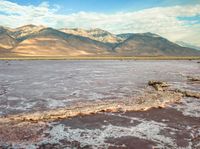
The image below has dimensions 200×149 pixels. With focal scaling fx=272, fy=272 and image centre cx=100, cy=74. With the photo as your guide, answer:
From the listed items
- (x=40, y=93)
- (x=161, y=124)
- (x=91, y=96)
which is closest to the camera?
(x=161, y=124)

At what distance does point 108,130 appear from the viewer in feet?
72.2

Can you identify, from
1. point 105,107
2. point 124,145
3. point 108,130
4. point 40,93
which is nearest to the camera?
point 124,145

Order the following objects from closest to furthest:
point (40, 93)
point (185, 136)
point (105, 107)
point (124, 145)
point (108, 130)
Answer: point (124, 145), point (185, 136), point (108, 130), point (105, 107), point (40, 93)

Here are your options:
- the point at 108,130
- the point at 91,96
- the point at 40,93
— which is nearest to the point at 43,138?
the point at 108,130

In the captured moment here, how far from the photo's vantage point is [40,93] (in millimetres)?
41031

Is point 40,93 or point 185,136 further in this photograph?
point 40,93

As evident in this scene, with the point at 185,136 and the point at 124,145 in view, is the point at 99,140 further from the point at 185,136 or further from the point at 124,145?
the point at 185,136

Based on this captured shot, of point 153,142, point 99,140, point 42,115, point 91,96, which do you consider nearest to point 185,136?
point 153,142

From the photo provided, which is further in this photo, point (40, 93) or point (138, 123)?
point (40, 93)

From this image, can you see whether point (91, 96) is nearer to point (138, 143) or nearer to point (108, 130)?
point (108, 130)

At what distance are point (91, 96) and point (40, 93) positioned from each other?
8.22 metres

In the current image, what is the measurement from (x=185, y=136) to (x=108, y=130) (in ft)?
19.5

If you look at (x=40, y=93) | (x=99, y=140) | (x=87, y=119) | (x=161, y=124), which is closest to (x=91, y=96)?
(x=40, y=93)

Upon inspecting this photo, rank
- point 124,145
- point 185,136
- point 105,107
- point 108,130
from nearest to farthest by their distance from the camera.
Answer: point 124,145 < point 185,136 < point 108,130 < point 105,107
